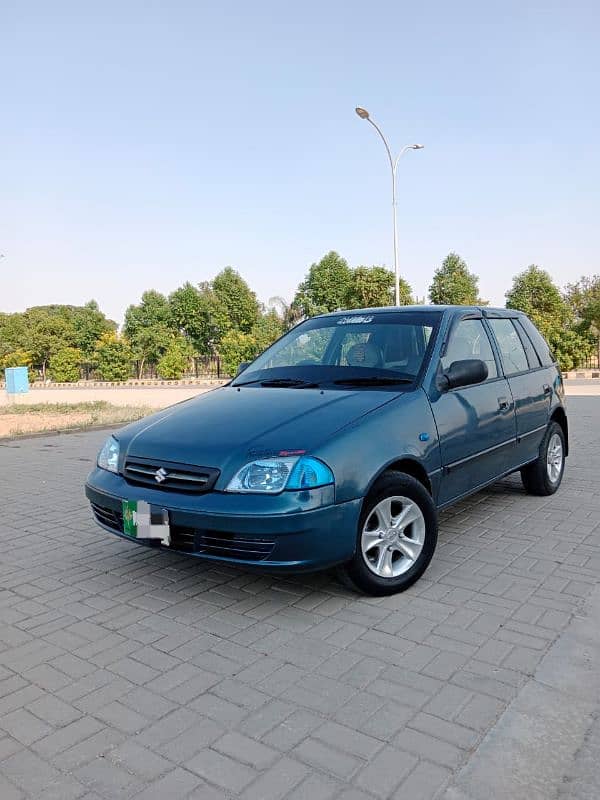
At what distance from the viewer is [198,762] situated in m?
2.23

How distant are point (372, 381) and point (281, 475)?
1.22 metres

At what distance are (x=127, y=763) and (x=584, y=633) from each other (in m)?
2.21

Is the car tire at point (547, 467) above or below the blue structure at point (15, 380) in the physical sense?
below

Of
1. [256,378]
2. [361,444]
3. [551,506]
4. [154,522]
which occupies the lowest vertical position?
[551,506]

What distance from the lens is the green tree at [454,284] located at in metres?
40.2

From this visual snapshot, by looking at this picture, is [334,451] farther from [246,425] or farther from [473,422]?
[473,422]

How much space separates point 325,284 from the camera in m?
49.9

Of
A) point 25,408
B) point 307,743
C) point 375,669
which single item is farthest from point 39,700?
point 25,408

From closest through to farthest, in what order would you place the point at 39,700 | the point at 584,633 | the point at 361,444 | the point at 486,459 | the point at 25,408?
the point at 39,700 → the point at 584,633 → the point at 361,444 → the point at 486,459 → the point at 25,408

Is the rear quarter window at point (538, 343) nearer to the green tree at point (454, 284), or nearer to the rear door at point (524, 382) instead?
the rear door at point (524, 382)

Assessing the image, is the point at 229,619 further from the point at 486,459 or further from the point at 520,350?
the point at 520,350

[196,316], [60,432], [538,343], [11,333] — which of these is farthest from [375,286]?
[11,333]

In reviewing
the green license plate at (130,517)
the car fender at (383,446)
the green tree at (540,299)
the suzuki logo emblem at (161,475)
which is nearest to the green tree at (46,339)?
the green tree at (540,299)

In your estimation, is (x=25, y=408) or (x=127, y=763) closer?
(x=127, y=763)
